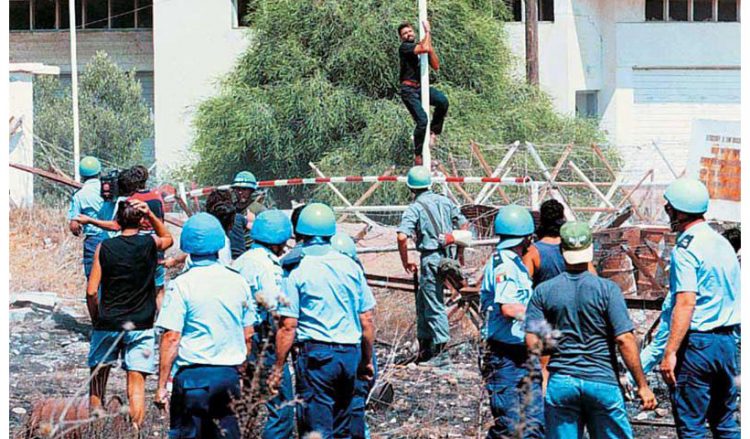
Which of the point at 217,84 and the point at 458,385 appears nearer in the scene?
the point at 458,385

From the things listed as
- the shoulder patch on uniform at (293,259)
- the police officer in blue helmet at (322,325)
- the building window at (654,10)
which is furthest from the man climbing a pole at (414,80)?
the building window at (654,10)

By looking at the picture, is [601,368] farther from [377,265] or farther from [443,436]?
[377,265]

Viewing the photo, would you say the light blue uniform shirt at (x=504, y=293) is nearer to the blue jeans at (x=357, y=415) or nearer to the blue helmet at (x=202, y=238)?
the blue jeans at (x=357, y=415)

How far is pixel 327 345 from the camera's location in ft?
23.2

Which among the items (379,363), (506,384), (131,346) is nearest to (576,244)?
(506,384)

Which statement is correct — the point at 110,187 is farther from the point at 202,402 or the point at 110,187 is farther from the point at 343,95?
the point at 343,95

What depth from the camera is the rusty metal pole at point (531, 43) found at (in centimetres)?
2628

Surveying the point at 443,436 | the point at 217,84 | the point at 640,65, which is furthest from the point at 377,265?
the point at 640,65

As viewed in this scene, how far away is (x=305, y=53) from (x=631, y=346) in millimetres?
18376

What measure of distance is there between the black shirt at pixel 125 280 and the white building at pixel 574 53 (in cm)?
1960

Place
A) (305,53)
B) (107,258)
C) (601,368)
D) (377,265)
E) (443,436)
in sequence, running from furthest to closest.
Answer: (305,53)
(377,265)
(443,436)
(107,258)
(601,368)

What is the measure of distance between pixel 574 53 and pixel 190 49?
28.0 feet

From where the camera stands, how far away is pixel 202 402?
6.59 metres
